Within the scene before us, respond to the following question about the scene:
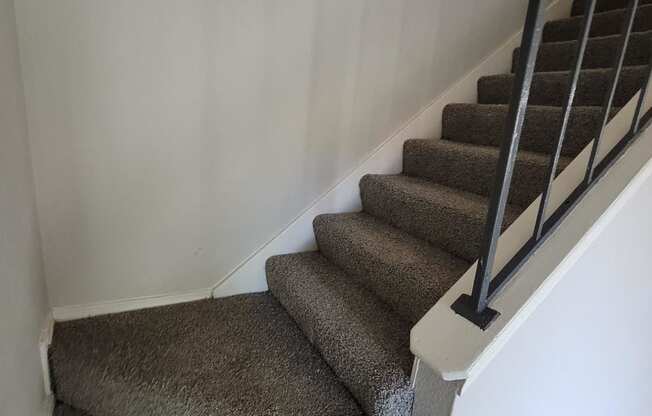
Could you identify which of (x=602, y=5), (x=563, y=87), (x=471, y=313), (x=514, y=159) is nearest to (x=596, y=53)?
(x=563, y=87)

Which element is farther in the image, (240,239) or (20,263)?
(240,239)

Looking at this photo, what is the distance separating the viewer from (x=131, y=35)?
46.8 inches

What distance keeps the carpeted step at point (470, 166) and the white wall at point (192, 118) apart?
0.22 m

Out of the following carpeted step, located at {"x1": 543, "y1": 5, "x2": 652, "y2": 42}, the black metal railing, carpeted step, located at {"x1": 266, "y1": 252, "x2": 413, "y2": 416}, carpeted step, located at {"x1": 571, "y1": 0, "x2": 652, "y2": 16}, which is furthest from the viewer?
carpeted step, located at {"x1": 571, "y1": 0, "x2": 652, "y2": 16}

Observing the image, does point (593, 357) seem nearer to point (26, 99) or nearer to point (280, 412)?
point (280, 412)

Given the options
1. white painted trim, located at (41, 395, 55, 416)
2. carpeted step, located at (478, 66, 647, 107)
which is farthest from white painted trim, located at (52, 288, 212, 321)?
carpeted step, located at (478, 66, 647, 107)

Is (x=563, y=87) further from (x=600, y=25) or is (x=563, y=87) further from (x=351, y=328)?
(x=351, y=328)

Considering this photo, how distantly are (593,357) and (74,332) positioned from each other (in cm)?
164

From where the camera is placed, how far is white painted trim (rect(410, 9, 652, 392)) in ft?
2.53

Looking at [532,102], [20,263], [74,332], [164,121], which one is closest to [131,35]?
[164,121]

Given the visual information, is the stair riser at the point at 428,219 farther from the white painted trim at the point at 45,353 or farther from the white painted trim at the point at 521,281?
the white painted trim at the point at 45,353

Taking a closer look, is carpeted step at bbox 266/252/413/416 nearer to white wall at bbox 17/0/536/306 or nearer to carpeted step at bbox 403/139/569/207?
white wall at bbox 17/0/536/306

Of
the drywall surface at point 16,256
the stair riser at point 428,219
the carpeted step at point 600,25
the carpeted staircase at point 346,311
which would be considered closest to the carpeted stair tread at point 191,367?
the carpeted staircase at point 346,311

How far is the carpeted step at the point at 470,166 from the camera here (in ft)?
4.25
